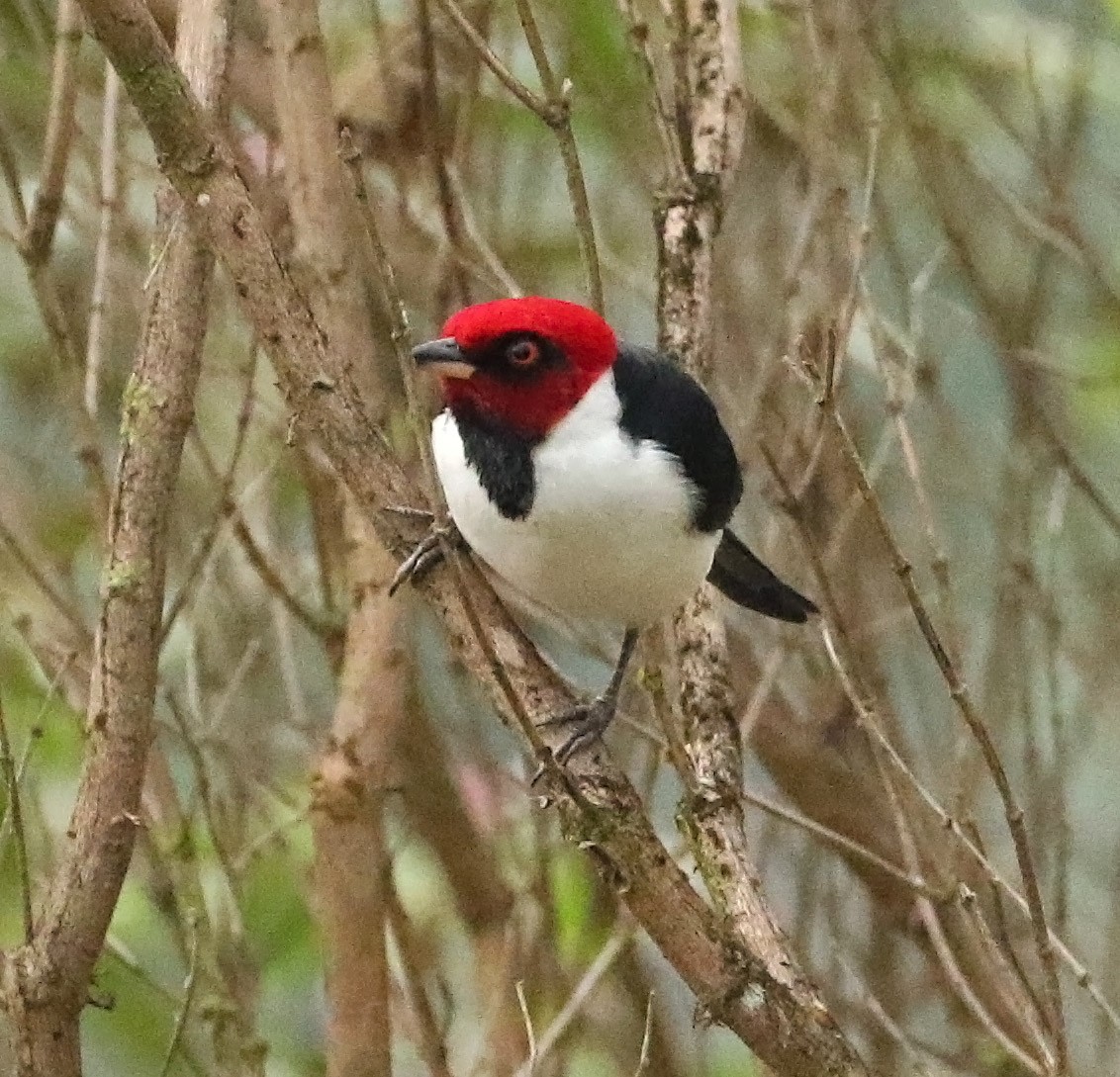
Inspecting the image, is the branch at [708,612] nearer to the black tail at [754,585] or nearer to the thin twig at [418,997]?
the black tail at [754,585]

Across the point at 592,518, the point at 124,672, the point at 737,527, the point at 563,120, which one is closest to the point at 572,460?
the point at 592,518

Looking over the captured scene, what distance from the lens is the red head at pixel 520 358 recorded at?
58.9 inches

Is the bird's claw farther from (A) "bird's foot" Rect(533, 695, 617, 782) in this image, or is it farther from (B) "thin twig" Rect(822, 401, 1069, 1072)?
(B) "thin twig" Rect(822, 401, 1069, 1072)

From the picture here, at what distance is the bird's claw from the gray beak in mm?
329

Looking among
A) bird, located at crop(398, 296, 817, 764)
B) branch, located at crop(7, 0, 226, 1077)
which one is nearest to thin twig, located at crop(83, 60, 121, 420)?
branch, located at crop(7, 0, 226, 1077)

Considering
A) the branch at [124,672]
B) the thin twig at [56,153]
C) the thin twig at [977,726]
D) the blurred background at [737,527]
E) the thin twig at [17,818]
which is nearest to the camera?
the thin twig at [977,726]

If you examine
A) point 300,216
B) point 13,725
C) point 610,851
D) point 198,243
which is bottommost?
point 610,851

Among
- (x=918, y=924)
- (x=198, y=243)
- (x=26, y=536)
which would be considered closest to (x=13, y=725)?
(x=26, y=536)

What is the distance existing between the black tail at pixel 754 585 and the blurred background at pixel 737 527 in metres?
0.11

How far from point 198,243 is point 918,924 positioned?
5.12ft

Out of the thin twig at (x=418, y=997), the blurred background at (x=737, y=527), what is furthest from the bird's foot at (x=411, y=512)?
the thin twig at (x=418, y=997)

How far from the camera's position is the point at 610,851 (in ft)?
4.08

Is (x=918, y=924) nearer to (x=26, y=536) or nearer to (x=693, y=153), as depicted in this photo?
(x=693, y=153)

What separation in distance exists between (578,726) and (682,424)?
0.33 metres
